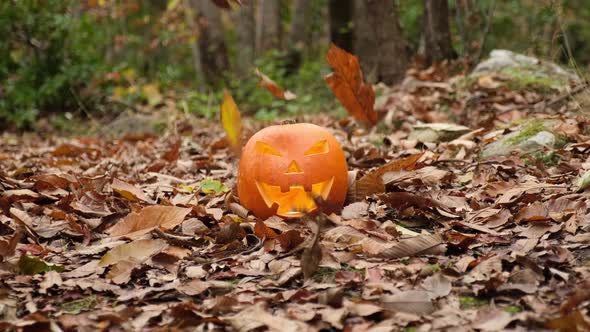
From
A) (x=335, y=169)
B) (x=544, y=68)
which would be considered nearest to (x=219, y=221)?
(x=335, y=169)

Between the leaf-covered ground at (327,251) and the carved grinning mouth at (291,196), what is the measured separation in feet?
0.39

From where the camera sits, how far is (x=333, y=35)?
8805mm

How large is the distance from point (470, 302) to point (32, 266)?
4.98 feet

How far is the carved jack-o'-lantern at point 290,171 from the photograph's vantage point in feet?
8.90

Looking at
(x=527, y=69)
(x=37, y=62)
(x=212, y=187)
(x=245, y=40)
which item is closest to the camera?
(x=212, y=187)

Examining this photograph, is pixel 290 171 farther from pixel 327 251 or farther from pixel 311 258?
pixel 311 258

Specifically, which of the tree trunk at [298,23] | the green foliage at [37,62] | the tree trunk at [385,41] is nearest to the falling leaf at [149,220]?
the tree trunk at [385,41]

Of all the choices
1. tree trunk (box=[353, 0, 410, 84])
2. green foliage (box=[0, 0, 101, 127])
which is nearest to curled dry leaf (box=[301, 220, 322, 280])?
tree trunk (box=[353, 0, 410, 84])

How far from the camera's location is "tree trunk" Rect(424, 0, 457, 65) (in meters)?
6.90

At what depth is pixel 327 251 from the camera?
2252mm

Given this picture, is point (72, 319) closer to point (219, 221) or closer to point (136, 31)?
point (219, 221)

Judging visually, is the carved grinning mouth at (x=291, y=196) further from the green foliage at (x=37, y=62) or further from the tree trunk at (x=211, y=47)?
the tree trunk at (x=211, y=47)

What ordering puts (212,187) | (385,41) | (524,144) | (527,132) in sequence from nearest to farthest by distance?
(212,187) → (524,144) → (527,132) → (385,41)

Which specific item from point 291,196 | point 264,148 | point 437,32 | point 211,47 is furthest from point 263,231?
point 211,47
